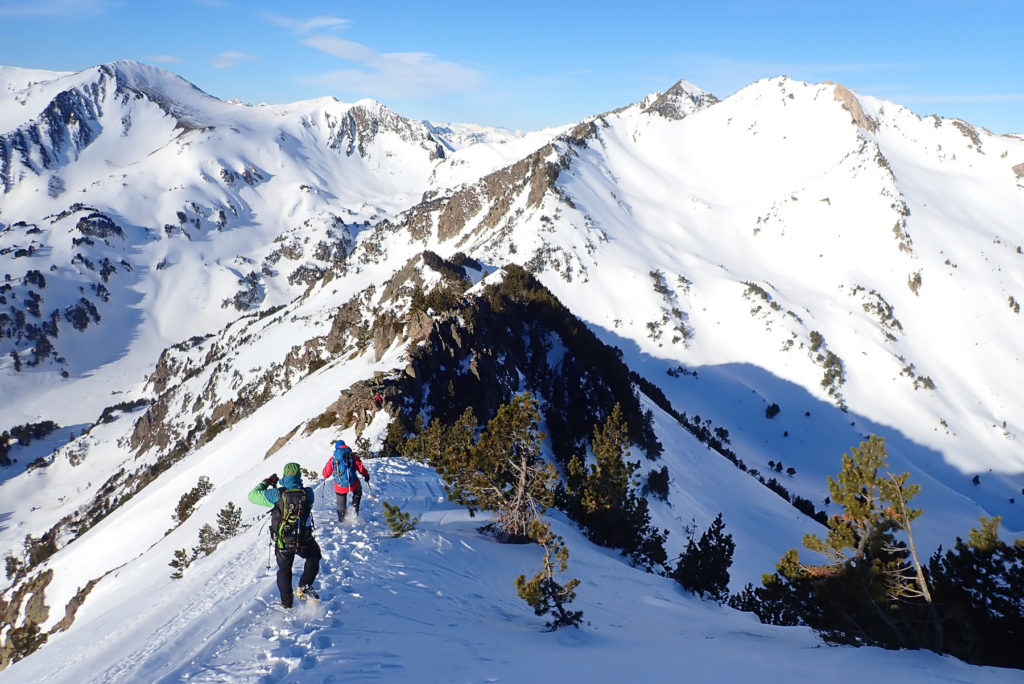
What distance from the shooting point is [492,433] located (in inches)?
589

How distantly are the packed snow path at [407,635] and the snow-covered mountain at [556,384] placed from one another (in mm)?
83

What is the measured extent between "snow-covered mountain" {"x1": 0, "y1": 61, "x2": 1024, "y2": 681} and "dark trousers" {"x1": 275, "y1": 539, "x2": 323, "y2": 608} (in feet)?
2.18

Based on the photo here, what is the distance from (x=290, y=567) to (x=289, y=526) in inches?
27.6

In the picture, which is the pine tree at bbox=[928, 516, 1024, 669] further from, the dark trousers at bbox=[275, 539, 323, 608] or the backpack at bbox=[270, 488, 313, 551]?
the backpack at bbox=[270, 488, 313, 551]

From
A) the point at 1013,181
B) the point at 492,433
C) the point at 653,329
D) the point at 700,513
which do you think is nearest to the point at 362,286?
the point at 653,329

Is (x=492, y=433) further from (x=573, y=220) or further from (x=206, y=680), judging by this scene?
(x=573, y=220)

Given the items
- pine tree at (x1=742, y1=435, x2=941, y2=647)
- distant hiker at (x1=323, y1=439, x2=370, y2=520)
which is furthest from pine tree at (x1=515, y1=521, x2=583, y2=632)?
distant hiker at (x1=323, y1=439, x2=370, y2=520)

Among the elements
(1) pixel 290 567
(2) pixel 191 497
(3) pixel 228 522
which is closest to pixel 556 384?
(2) pixel 191 497

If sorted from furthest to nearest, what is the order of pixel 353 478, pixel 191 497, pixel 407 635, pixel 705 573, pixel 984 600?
pixel 191 497
pixel 705 573
pixel 353 478
pixel 984 600
pixel 407 635

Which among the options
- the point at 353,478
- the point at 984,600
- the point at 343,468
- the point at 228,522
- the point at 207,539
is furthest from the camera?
the point at 228,522

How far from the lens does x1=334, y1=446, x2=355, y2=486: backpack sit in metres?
13.7

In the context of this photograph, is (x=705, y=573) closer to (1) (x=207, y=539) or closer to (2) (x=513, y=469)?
(2) (x=513, y=469)

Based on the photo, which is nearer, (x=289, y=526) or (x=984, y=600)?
(x=289, y=526)

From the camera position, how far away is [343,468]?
13.7 metres
